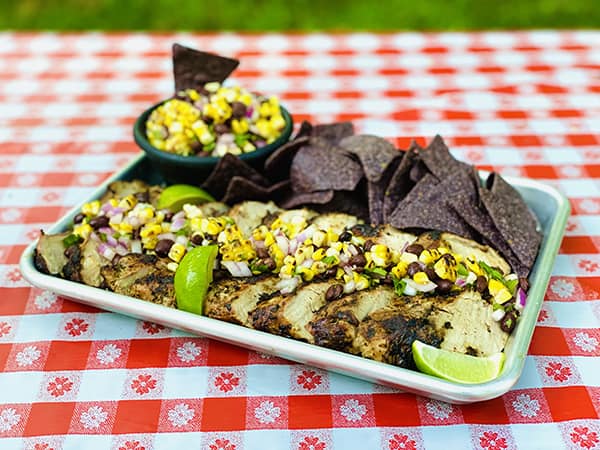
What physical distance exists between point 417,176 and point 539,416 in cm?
111

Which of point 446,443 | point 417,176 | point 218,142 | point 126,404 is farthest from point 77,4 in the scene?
point 446,443

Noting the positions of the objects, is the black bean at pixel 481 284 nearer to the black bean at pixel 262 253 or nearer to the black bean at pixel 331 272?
the black bean at pixel 331 272

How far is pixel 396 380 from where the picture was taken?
2.26 m

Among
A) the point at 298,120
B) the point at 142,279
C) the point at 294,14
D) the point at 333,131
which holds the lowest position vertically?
the point at 294,14

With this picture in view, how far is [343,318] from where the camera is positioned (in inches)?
94.7

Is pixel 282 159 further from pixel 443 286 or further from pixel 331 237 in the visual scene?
pixel 443 286

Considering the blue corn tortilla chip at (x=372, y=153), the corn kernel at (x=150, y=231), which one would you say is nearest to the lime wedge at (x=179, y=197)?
the corn kernel at (x=150, y=231)

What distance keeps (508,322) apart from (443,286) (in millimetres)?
229

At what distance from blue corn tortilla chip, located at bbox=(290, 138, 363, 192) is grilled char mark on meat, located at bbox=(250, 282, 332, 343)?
0.70 m

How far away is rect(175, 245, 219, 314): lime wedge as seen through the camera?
2537 mm

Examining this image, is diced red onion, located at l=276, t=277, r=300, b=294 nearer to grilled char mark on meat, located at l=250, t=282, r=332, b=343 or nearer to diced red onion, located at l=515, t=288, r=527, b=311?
grilled char mark on meat, located at l=250, t=282, r=332, b=343

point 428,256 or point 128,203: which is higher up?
point 428,256

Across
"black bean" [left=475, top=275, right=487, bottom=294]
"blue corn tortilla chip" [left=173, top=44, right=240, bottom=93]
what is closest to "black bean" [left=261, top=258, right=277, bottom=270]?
"black bean" [left=475, top=275, right=487, bottom=294]

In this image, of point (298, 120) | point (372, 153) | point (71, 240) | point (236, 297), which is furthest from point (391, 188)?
point (298, 120)
